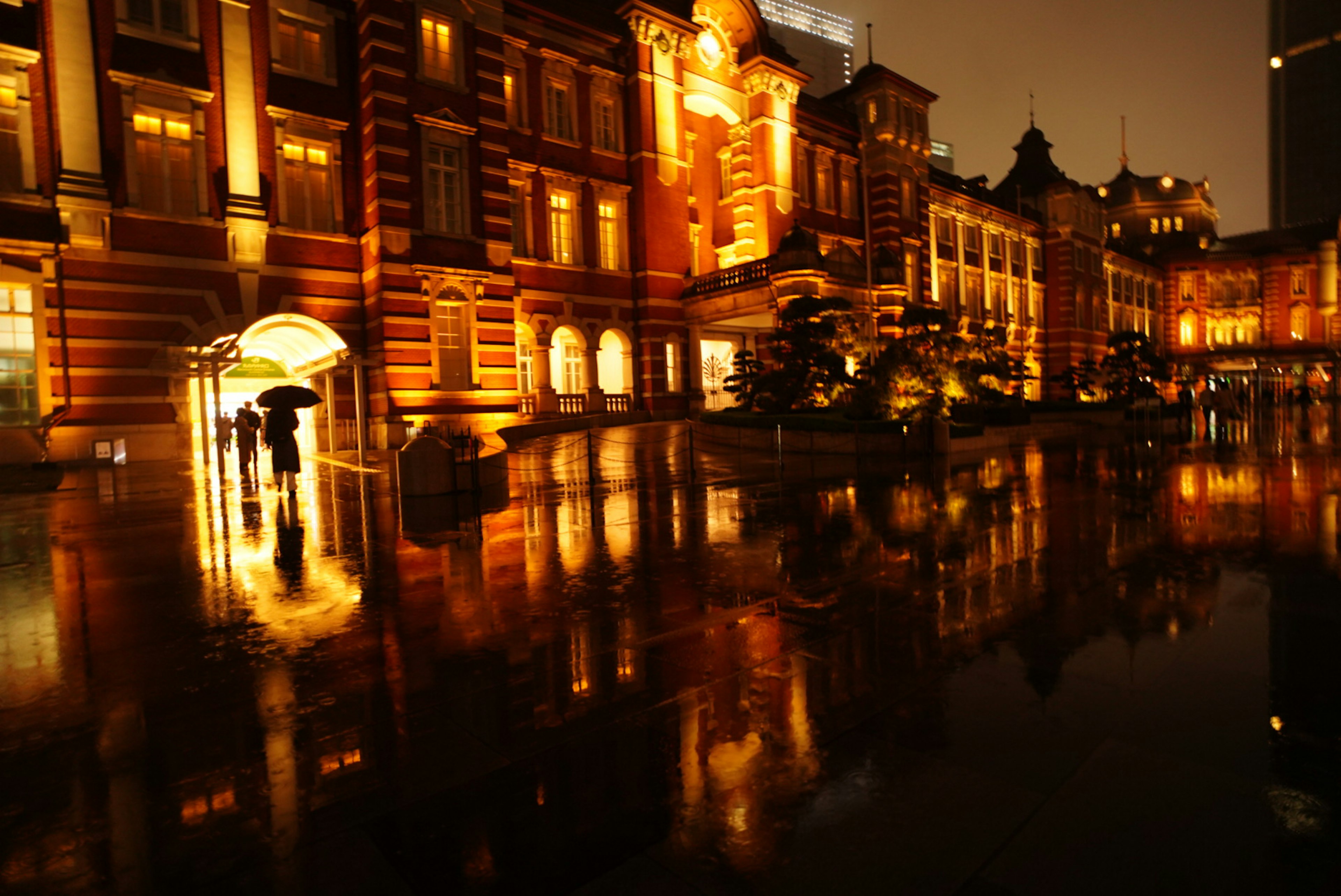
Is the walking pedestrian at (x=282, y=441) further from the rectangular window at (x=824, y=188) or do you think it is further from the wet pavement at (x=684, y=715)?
the rectangular window at (x=824, y=188)

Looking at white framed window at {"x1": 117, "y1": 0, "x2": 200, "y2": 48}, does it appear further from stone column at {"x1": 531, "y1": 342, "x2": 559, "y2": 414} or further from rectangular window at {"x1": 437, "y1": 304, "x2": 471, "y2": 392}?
stone column at {"x1": 531, "y1": 342, "x2": 559, "y2": 414}

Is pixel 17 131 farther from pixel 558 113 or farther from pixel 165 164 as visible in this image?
pixel 558 113

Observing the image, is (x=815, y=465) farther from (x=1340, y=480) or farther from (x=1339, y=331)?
(x=1339, y=331)

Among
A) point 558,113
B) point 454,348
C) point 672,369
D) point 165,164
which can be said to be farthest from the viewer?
point 672,369

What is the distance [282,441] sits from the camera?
12.6 meters

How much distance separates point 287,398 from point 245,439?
19.7 ft

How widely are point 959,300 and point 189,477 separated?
145 feet

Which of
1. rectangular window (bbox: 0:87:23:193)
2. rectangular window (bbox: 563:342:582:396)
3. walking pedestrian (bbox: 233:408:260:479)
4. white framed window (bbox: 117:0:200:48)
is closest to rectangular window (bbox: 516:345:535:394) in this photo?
rectangular window (bbox: 563:342:582:396)

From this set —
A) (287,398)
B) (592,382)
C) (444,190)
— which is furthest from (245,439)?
(592,382)

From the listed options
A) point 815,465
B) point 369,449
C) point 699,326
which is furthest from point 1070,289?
point 369,449

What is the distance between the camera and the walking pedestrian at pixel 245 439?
1709cm

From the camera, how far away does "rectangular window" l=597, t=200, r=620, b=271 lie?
100 feet

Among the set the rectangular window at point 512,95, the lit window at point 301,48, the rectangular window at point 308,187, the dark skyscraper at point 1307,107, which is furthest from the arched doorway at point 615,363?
the dark skyscraper at point 1307,107

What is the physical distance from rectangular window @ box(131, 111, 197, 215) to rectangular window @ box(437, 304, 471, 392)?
769 cm
